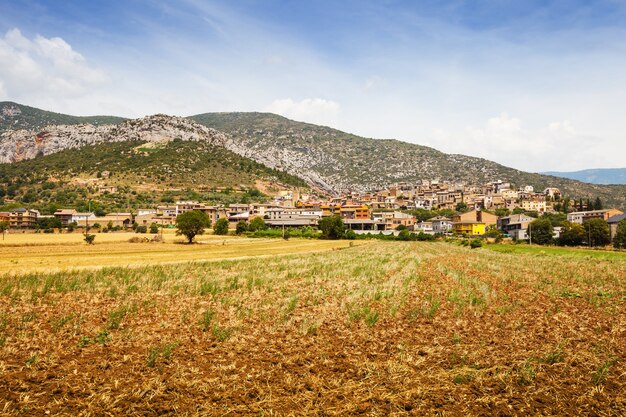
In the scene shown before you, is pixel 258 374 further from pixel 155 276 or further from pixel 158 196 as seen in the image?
pixel 158 196

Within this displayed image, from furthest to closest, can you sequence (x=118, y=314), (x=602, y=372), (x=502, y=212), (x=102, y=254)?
(x=502, y=212)
(x=102, y=254)
(x=118, y=314)
(x=602, y=372)

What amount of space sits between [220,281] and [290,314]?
403 inches

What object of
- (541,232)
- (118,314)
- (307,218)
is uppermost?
(307,218)

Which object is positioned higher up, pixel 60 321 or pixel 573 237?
pixel 60 321

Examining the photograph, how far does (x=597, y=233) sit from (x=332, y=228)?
202 feet

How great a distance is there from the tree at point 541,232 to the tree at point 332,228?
4731 cm

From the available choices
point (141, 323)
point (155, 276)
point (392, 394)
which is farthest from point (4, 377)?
point (155, 276)

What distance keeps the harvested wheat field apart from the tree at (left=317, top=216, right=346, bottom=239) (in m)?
84.0

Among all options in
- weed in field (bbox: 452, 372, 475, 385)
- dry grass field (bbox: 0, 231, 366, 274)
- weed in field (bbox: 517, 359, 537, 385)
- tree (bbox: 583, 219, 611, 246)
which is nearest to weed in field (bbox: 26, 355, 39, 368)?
weed in field (bbox: 452, 372, 475, 385)

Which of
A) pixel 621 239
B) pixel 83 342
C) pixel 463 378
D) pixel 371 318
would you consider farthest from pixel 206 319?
pixel 621 239

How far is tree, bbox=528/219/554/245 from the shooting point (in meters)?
99.5

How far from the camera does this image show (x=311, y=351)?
36.8ft

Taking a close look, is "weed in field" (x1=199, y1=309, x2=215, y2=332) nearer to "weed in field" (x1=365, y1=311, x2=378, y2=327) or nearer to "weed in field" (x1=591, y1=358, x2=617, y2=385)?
"weed in field" (x1=365, y1=311, x2=378, y2=327)

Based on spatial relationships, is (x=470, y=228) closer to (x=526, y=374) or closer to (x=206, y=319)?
(x=206, y=319)
